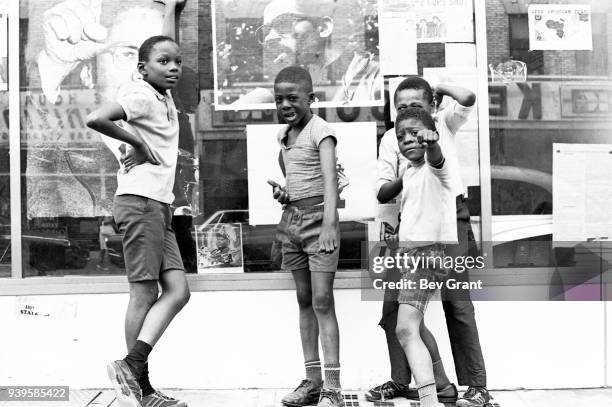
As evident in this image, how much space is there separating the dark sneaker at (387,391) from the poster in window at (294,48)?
1.81 meters

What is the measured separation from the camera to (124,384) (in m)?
4.01

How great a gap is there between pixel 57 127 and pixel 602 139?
11.7ft

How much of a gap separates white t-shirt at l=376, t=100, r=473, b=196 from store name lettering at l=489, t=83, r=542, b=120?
25.1 inches

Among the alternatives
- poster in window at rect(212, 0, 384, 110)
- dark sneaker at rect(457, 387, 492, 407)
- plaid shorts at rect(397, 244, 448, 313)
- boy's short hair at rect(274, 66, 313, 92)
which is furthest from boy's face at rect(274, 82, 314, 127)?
dark sneaker at rect(457, 387, 492, 407)

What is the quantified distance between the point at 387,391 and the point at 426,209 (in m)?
1.21

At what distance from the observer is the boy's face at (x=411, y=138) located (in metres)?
4.04

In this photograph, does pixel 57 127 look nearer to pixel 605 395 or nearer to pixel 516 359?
pixel 516 359

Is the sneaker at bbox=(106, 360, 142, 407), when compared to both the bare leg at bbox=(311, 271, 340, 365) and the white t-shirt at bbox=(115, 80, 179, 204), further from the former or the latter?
the bare leg at bbox=(311, 271, 340, 365)

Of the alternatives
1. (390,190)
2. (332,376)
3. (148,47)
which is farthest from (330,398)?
(148,47)

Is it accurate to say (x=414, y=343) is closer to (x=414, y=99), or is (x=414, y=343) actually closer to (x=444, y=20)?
(x=414, y=99)

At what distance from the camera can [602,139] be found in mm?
5168

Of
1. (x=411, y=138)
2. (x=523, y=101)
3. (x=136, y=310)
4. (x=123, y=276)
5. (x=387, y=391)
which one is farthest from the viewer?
(x=523, y=101)

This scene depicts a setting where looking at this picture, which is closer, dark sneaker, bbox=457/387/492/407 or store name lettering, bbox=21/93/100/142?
dark sneaker, bbox=457/387/492/407

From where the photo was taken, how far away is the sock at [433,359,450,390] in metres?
4.53
